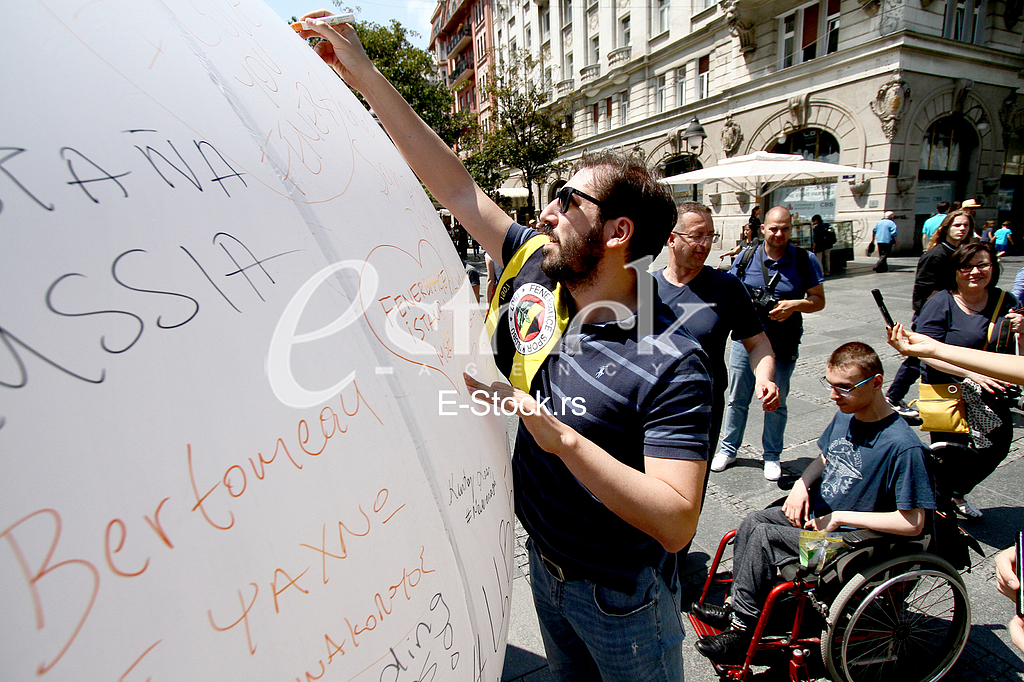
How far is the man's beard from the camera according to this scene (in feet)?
4.42

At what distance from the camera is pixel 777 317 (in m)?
3.63

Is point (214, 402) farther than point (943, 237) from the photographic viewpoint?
No

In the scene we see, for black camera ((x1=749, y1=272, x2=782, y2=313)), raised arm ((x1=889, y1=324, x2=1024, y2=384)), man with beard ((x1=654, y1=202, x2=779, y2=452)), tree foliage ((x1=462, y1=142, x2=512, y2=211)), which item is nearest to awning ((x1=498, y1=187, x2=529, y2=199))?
tree foliage ((x1=462, y1=142, x2=512, y2=211))

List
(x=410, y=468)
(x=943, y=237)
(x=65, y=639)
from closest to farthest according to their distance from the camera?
(x=65, y=639) < (x=410, y=468) < (x=943, y=237)

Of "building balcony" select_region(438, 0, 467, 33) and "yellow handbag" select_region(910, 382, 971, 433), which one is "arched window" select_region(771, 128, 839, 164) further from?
"building balcony" select_region(438, 0, 467, 33)

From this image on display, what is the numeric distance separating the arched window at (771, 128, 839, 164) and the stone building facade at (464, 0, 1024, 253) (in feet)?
0.11

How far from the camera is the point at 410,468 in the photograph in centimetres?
90

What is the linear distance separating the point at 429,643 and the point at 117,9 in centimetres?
109

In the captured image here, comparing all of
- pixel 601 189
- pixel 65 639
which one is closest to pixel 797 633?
pixel 601 189

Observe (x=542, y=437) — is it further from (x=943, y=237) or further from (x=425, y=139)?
(x=943, y=237)

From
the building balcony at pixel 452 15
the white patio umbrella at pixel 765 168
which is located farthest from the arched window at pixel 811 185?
the building balcony at pixel 452 15

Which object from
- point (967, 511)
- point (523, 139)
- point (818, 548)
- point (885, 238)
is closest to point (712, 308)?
point (818, 548)

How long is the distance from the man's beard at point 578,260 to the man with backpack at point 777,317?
2695 millimetres

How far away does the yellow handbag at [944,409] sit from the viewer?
9.74ft
